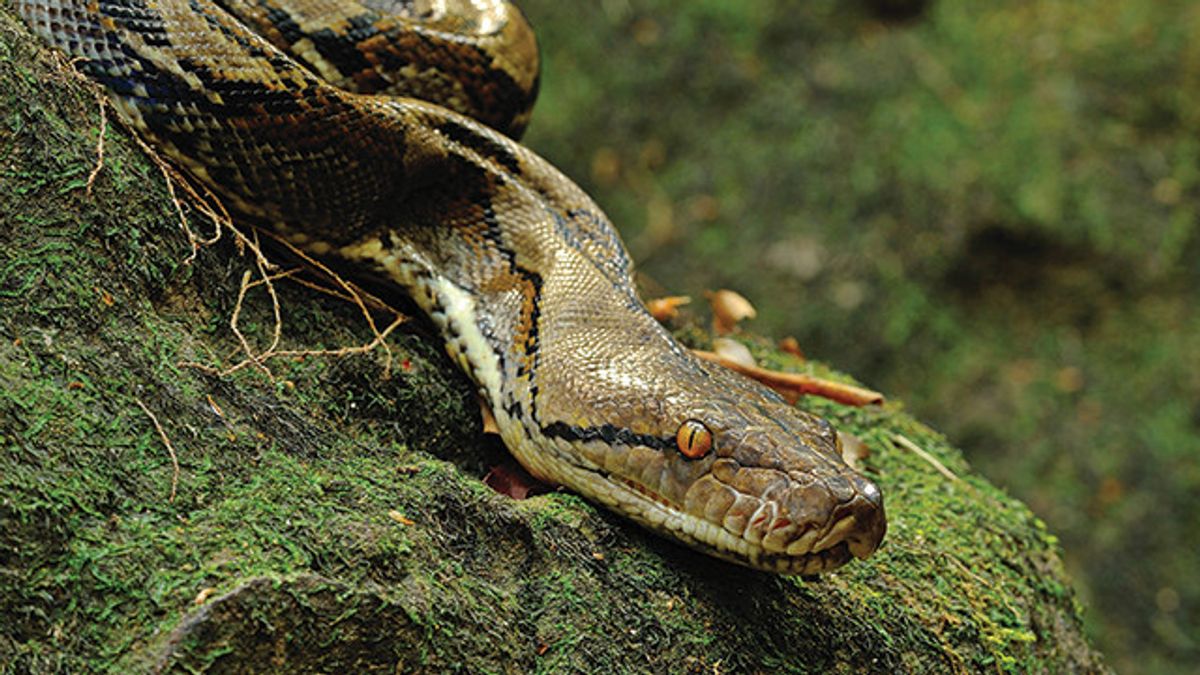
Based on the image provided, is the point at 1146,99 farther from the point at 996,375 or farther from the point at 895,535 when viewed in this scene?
the point at 895,535

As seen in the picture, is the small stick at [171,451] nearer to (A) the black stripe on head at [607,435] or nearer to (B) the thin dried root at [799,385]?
(A) the black stripe on head at [607,435]

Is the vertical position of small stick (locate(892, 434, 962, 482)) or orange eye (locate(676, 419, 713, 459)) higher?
orange eye (locate(676, 419, 713, 459))

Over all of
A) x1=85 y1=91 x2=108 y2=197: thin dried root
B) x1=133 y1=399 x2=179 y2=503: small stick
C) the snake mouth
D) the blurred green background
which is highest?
x1=85 y1=91 x2=108 y2=197: thin dried root

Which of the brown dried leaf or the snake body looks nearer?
the snake body

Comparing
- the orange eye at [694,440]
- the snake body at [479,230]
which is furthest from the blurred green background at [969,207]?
the orange eye at [694,440]

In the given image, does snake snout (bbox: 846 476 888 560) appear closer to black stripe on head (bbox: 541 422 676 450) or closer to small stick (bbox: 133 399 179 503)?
black stripe on head (bbox: 541 422 676 450)

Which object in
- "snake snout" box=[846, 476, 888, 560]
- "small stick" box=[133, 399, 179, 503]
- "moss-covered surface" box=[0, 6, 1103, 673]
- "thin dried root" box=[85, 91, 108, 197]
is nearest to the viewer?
"moss-covered surface" box=[0, 6, 1103, 673]

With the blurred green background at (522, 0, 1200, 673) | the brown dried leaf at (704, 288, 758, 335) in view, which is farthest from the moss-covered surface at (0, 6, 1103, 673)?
the blurred green background at (522, 0, 1200, 673)
